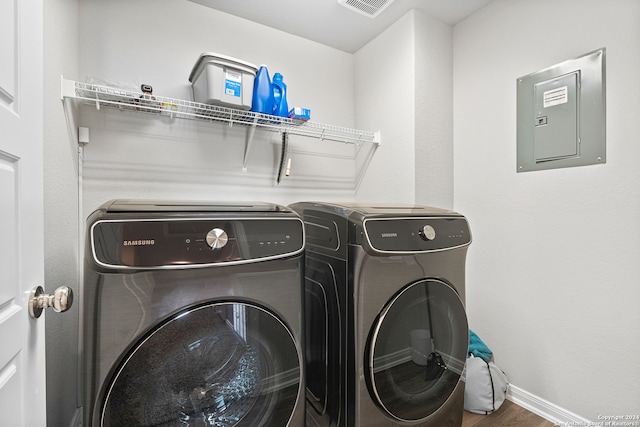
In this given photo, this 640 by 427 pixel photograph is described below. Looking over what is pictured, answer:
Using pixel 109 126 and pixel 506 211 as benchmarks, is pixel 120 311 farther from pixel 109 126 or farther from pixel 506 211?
pixel 506 211

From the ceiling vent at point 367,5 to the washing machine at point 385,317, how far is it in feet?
4.31

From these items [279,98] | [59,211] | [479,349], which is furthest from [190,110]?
[479,349]

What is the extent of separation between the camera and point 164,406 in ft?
2.84

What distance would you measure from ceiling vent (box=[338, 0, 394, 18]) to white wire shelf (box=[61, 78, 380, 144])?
720 mm

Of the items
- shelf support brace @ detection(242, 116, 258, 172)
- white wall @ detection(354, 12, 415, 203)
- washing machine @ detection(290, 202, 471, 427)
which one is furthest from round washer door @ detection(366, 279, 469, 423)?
shelf support brace @ detection(242, 116, 258, 172)

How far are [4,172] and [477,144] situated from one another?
218 cm

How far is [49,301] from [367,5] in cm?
207

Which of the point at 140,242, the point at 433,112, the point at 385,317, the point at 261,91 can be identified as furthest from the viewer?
the point at 433,112

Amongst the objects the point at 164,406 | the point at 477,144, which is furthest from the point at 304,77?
the point at 164,406

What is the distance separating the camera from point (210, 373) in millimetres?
923

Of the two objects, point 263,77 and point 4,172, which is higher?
point 263,77

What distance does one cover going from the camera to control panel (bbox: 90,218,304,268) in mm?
800

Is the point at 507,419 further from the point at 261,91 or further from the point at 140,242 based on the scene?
the point at 261,91

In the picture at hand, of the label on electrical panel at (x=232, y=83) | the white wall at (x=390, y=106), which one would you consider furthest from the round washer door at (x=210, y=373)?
the white wall at (x=390, y=106)
